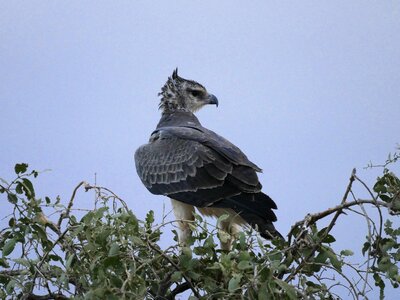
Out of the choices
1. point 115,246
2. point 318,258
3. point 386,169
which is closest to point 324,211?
point 318,258

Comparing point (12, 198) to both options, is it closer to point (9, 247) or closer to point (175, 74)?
point (9, 247)

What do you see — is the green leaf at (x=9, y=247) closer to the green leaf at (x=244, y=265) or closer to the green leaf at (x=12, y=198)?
the green leaf at (x=12, y=198)

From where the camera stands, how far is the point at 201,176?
22.9 feet

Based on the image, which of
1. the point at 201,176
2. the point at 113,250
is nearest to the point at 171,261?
the point at 113,250

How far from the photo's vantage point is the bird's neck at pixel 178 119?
829cm

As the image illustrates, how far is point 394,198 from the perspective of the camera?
4496mm

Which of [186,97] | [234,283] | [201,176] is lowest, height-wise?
[234,283]

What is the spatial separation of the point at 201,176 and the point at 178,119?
1665 millimetres

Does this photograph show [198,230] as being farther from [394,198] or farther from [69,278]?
[394,198]

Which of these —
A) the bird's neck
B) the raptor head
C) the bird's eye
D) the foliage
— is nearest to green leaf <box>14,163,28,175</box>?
the foliage

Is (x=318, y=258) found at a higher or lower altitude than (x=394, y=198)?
lower

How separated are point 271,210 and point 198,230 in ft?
6.47

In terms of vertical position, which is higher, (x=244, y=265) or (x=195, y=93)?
(x=195, y=93)

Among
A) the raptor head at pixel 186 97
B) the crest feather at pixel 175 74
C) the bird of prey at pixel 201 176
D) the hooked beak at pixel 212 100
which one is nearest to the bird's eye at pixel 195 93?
the raptor head at pixel 186 97
